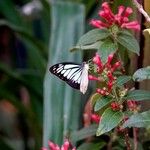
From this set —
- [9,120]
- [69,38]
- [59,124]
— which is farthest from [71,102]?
[9,120]

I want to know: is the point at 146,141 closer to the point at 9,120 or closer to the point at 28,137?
the point at 28,137

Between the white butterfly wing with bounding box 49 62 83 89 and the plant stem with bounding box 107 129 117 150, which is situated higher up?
the white butterfly wing with bounding box 49 62 83 89

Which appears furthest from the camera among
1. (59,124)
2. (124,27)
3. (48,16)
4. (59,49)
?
(48,16)

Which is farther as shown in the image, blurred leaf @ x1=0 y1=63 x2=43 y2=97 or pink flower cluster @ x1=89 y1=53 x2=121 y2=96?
blurred leaf @ x1=0 y1=63 x2=43 y2=97

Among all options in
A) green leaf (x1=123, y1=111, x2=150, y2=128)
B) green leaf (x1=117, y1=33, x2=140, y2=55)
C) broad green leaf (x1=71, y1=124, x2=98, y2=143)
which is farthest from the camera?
broad green leaf (x1=71, y1=124, x2=98, y2=143)

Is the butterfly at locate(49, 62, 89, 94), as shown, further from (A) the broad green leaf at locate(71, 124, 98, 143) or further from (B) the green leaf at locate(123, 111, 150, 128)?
(A) the broad green leaf at locate(71, 124, 98, 143)

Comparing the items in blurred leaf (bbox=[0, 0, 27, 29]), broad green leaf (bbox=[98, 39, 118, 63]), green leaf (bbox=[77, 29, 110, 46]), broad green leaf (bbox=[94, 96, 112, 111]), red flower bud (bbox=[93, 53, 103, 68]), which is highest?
green leaf (bbox=[77, 29, 110, 46])

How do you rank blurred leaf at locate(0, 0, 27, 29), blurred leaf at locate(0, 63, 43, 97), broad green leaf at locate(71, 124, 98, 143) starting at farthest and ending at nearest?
blurred leaf at locate(0, 0, 27, 29)
blurred leaf at locate(0, 63, 43, 97)
broad green leaf at locate(71, 124, 98, 143)

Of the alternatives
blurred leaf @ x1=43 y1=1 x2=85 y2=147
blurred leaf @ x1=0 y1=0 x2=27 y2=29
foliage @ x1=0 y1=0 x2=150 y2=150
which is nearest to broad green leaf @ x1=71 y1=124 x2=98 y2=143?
foliage @ x1=0 y1=0 x2=150 y2=150
